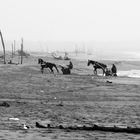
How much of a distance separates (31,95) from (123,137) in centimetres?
1183

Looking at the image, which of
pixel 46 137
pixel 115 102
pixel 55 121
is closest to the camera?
pixel 46 137

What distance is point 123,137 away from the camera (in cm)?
1083

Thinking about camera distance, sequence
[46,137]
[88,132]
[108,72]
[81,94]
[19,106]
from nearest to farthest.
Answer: [46,137]
[88,132]
[19,106]
[81,94]
[108,72]

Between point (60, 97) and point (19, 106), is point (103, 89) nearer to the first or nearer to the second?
point (60, 97)

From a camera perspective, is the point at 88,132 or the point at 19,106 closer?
the point at 88,132

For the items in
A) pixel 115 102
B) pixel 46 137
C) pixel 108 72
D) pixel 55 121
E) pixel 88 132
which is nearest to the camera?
pixel 46 137

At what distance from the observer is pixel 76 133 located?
36.5 feet

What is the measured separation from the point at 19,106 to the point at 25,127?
18.4 feet

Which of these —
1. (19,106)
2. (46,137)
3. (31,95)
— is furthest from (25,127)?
Result: (31,95)

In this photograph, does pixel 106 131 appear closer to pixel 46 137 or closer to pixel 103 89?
pixel 46 137

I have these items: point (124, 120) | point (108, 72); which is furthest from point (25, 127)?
point (108, 72)

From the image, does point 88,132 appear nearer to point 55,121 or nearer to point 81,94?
point 55,121

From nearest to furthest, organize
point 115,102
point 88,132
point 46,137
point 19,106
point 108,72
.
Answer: point 46,137
point 88,132
point 19,106
point 115,102
point 108,72

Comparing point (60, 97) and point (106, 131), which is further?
point (60, 97)
